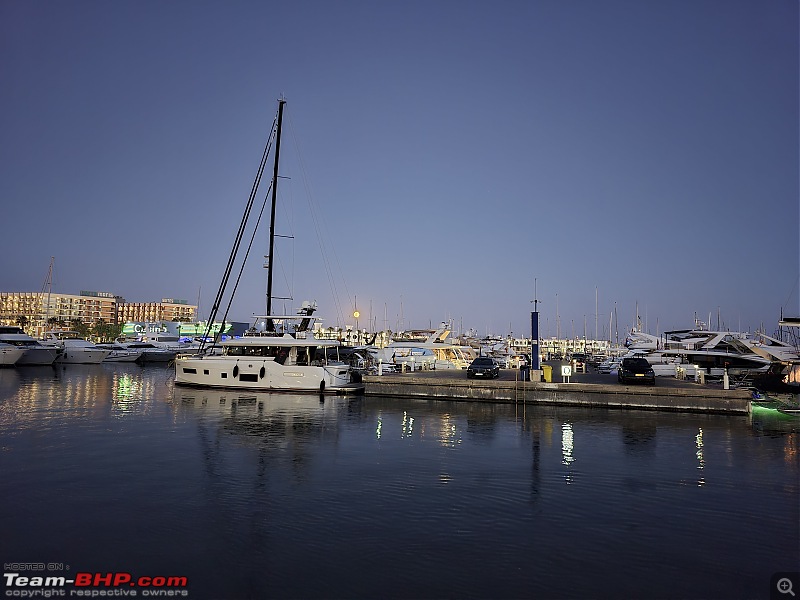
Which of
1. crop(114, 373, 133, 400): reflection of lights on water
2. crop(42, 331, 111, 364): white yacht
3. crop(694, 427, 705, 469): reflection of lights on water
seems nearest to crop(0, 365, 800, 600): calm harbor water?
crop(694, 427, 705, 469): reflection of lights on water

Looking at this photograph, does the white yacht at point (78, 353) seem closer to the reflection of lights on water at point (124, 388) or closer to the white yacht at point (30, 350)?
the white yacht at point (30, 350)

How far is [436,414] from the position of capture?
30.1 metres

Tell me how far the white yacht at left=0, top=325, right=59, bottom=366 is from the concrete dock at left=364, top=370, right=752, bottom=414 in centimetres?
5703

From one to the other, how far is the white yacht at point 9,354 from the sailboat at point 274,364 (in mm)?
37653

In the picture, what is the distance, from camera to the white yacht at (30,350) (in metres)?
71.4

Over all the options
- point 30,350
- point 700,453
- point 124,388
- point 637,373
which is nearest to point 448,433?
point 700,453

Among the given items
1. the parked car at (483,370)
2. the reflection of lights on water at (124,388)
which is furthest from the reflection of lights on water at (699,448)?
the reflection of lights on water at (124,388)

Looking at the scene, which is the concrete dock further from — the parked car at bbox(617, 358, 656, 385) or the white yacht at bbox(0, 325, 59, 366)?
the white yacht at bbox(0, 325, 59, 366)

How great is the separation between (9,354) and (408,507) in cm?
7259

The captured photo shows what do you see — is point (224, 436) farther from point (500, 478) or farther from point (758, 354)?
point (758, 354)

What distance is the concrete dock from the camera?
30.1m

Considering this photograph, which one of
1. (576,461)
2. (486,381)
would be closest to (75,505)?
(576,461)

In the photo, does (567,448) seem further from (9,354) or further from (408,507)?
(9,354)

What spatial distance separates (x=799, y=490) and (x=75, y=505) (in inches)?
745
